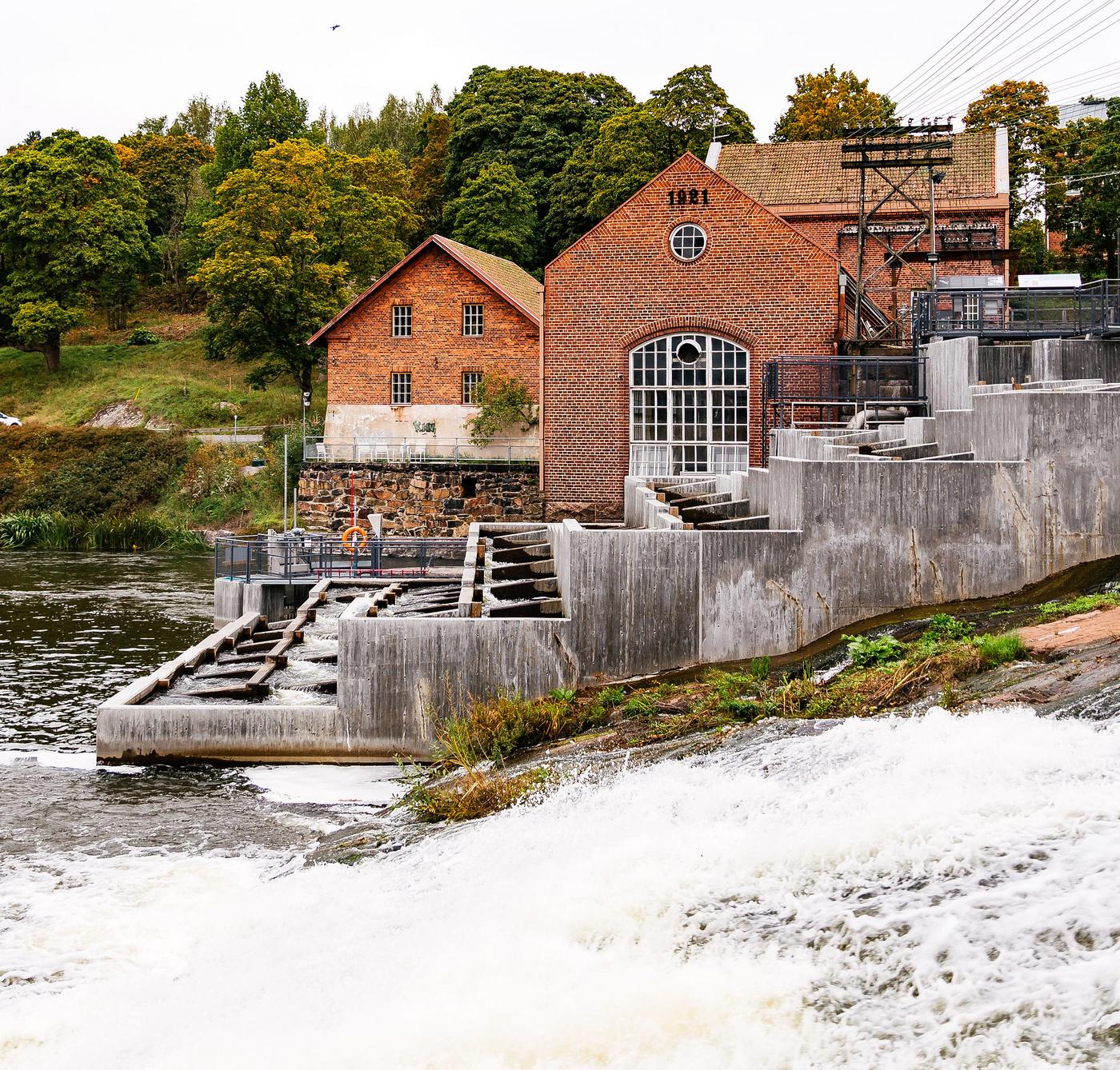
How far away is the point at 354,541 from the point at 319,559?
30.9 inches

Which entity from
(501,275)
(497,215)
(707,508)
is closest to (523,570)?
(707,508)

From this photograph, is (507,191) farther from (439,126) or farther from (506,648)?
(506,648)

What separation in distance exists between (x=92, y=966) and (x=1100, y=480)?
40.3 feet

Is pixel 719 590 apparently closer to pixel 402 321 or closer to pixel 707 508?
pixel 707 508

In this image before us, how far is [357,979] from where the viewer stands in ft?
27.1

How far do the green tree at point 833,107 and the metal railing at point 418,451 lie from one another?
2457 cm

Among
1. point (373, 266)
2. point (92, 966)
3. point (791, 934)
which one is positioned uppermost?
point (373, 266)

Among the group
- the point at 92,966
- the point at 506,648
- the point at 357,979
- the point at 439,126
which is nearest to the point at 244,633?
the point at 506,648

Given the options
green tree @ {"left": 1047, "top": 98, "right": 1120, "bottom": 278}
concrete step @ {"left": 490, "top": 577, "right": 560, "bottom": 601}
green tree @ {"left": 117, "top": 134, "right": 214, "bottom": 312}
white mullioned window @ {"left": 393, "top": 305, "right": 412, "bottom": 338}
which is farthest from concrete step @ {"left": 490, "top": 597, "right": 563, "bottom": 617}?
green tree @ {"left": 117, "top": 134, "right": 214, "bottom": 312}

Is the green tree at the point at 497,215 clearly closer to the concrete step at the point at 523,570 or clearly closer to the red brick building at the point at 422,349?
the red brick building at the point at 422,349

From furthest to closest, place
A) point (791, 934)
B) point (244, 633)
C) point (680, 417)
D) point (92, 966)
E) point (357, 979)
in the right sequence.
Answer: point (680, 417)
point (244, 633)
point (92, 966)
point (357, 979)
point (791, 934)

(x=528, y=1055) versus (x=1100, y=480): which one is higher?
(x=1100, y=480)

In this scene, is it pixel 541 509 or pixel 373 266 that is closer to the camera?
pixel 541 509

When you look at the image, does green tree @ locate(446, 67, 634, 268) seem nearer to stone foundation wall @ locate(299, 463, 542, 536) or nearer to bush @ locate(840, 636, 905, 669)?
stone foundation wall @ locate(299, 463, 542, 536)
